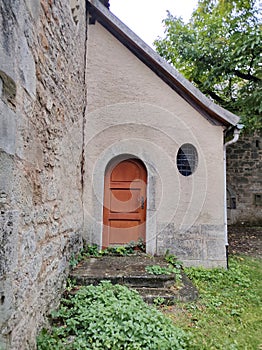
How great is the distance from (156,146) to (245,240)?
4.71m

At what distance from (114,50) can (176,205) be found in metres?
3.11

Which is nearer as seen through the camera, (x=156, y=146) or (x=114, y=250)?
(x=114, y=250)

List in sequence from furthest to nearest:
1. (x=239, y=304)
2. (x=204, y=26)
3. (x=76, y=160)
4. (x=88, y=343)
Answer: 1. (x=204, y=26)
2. (x=76, y=160)
3. (x=239, y=304)
4. (x=88, y=343)

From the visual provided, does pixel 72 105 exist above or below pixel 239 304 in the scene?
above

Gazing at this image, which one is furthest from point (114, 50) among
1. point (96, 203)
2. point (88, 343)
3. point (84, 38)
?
point (88, 343)

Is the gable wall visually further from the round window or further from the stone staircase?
the stone staircase

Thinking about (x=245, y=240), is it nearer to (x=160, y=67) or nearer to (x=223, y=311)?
(x=223, y=311)

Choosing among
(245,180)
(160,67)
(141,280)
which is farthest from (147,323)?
(245,180)

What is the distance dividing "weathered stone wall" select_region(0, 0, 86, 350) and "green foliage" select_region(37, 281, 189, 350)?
212 millimetres

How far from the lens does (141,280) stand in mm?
3428

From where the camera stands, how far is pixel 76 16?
376cm

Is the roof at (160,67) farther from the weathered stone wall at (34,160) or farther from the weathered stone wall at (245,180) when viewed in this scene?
the weathered stone wall at (245,180)

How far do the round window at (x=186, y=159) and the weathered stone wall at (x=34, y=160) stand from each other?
2088mm

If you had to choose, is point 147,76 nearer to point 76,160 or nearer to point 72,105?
point 72,105
